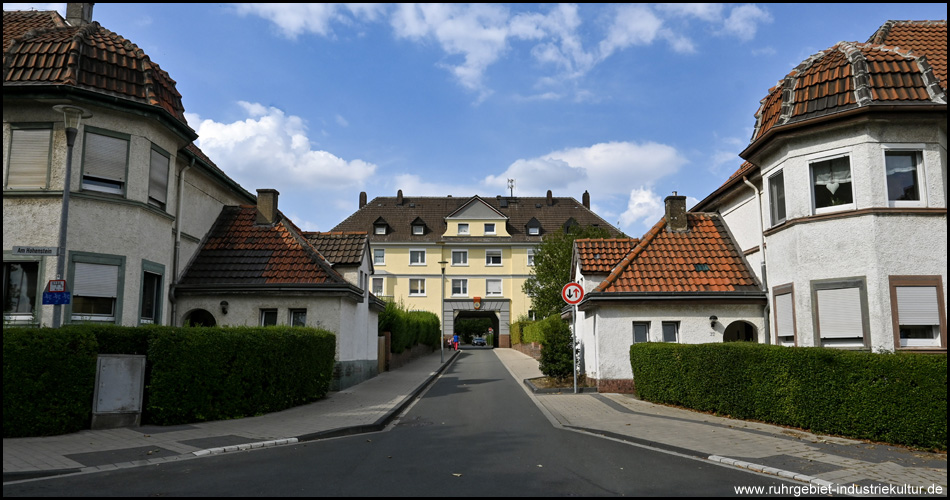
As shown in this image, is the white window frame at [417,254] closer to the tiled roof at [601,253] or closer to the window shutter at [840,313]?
the tiled roof at [601,253]

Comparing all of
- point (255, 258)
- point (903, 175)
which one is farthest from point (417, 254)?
point (903, 175)

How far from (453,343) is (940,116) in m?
44.6

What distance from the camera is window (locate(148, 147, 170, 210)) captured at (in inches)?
631

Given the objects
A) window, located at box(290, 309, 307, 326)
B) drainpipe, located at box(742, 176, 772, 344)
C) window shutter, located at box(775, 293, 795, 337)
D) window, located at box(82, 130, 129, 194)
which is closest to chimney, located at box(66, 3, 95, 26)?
window, located at box(82, 130, 129, 194)

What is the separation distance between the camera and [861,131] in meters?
13.8

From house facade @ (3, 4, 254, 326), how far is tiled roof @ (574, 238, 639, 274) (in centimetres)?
1227

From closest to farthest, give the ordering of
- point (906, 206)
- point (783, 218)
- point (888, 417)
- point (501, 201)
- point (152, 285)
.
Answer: point (888, 417)
point (906, 206)
point (783, 218)
point (152, 285)
point (501, 201)

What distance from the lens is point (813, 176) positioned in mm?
14586

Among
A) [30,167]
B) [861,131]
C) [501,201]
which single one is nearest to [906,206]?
[861,131]

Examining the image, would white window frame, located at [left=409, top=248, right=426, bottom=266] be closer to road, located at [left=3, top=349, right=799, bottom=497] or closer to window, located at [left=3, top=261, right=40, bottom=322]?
window, located at [left=3, top=261, right=40, bottom=322]

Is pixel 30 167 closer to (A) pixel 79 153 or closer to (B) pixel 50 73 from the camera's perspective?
(A) pixel 79 153

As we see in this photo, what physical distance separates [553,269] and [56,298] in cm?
2949

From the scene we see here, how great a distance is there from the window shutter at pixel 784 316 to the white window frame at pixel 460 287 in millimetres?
43240

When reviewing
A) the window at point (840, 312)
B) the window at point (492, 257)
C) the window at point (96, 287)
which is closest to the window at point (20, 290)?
the window at point (96, 287)
